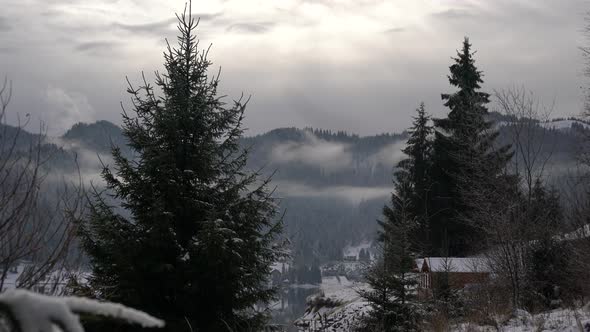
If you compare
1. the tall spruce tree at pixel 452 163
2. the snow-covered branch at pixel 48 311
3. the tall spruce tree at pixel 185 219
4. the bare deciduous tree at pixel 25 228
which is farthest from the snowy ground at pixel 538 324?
the tall spruce tree at pixel 452 163

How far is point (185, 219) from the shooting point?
10.5 meters

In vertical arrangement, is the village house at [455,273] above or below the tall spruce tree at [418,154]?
below

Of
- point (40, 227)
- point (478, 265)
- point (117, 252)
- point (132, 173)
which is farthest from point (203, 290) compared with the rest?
point (478, 265)

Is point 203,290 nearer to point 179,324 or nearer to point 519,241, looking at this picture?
point 179,324

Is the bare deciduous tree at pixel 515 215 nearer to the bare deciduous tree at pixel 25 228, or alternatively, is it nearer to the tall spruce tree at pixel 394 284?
the tall spruce tree at pixel 394 284

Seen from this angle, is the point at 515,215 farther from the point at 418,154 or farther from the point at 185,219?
the point at 418,154

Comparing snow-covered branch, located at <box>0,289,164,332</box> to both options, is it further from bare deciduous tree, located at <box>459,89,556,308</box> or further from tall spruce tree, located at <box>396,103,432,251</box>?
tall spruce tree, located at <box>396,103,432,251</box>

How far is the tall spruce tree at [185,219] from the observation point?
31.2ft

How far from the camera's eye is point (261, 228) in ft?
35.9

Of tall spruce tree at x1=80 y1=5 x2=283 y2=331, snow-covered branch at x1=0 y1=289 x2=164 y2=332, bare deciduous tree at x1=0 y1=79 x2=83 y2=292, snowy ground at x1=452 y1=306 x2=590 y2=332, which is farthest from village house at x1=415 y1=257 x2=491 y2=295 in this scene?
snow-covered branch at x1=0 y1=289 x2=164 y2=332

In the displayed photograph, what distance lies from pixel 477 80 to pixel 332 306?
19.2 meters

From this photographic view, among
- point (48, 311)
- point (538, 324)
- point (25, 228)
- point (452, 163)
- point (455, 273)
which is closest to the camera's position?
point (48, 311)

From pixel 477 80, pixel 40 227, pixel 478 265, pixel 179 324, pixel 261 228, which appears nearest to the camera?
pixel 40 227

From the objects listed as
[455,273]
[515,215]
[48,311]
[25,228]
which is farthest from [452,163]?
[48,311]
